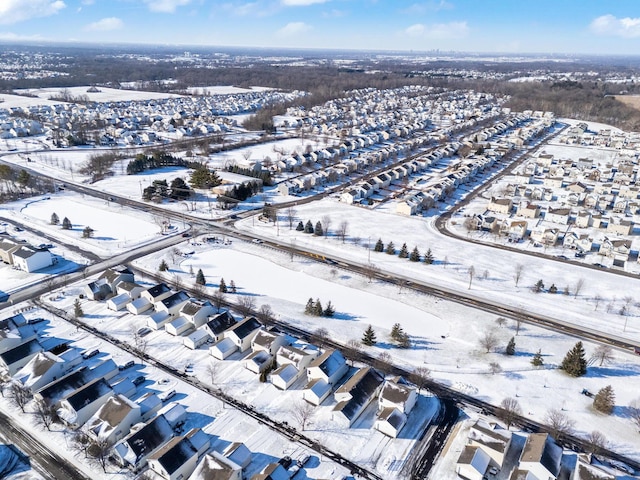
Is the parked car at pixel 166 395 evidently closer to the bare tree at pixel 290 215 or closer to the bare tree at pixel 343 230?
the bare tree at pixel 343 230

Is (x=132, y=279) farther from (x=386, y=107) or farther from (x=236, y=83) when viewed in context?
(x=236, y=83)

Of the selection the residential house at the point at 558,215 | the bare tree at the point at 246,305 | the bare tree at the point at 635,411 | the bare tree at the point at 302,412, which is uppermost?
the residential house at the point at 558,215

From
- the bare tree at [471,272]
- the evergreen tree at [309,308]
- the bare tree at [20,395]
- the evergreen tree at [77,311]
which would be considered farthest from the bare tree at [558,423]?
the evergreen tree at [77,311]

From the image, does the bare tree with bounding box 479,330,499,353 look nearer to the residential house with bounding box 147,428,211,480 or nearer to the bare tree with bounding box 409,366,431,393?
the bare tree with bounding box 409,366,431,393

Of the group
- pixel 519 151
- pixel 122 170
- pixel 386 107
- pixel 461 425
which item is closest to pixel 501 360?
pixel 461 425

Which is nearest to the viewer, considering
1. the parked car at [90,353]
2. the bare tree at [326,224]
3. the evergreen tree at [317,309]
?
the parked car at [90,353]

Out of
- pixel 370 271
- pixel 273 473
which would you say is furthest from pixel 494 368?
pixel 273 473
